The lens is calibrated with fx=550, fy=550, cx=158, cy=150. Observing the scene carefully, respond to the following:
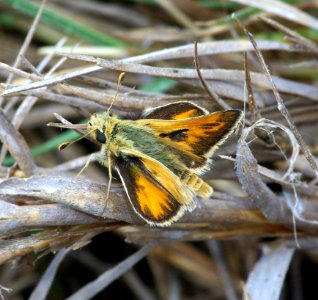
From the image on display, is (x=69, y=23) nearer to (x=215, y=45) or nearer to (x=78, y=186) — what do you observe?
(x=215, y=45)

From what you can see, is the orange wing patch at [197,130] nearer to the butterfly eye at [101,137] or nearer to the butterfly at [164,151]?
the butterfly at [164,151]

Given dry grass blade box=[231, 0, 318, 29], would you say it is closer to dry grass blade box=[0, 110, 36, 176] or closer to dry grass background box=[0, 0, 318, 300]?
dry grass background box=[0, 0, 318, 300]

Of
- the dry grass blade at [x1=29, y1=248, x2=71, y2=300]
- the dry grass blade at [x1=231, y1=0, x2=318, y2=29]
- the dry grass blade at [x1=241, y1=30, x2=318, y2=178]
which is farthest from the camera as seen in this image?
the dry grass blade at [x1=231, y1=0, x2=318, y2=29]

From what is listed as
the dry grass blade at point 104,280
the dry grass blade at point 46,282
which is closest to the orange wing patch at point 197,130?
the dry grass blade at point 104,280

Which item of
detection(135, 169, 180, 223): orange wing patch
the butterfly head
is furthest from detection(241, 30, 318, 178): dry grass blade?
the butterfly head

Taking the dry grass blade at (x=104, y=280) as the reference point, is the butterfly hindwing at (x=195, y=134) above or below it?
above
